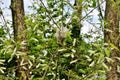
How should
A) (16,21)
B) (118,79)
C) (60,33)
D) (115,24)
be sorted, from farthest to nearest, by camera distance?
1. (115,24)
2. (118,79)
3. (16,21)
4. (60,33)

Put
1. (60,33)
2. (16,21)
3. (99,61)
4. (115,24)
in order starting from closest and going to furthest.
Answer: (60,33) < (99,61) < (16,21) < (115,24)

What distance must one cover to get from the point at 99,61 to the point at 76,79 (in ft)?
0.93

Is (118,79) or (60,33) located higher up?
(60,33)

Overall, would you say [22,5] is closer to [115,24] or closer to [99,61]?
[115,24]

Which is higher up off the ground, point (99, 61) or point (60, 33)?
point (60, 33)

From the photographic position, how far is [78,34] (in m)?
16.3

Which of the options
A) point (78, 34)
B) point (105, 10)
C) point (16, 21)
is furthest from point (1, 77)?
point (78, 34)

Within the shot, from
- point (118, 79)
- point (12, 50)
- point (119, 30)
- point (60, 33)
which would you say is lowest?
point (118, 79)

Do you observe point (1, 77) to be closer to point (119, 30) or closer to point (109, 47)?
point (109, 47)

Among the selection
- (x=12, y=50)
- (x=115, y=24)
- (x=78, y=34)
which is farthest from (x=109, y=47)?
(x=78, y=34)

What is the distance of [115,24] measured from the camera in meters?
9.23

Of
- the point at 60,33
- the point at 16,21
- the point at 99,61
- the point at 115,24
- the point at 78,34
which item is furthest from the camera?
the point at 78,34

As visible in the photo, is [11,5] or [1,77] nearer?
[1,77]

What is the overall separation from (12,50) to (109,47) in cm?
90
